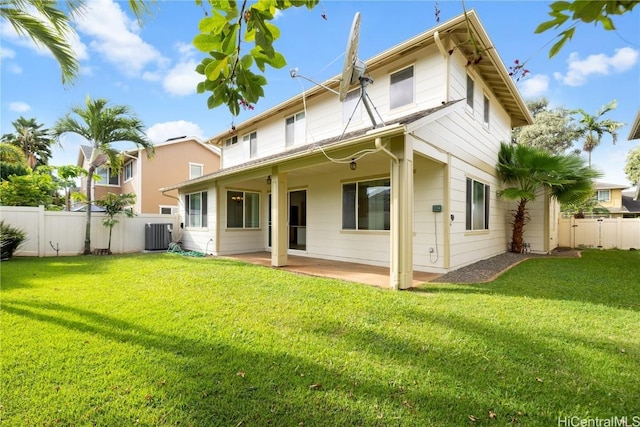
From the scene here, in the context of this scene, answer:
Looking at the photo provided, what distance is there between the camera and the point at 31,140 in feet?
83.8

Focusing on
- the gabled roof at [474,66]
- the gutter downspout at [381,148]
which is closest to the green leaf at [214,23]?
the gutter downspout at [381,148]

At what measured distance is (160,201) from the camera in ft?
61.7

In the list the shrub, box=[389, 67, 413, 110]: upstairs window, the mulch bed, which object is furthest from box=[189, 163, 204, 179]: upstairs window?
the mulch bed

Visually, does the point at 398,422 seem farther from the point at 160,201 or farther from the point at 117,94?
the point at 160,201

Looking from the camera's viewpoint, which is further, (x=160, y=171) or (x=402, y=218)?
(x=160, y=171)

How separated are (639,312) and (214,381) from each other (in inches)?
222

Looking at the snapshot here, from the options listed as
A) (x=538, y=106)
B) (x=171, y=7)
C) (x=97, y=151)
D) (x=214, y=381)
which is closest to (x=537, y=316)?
(x=214, y=381)

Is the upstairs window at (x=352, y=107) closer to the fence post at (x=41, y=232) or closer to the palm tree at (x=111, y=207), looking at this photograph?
the palm tree at (x=111, y=207)

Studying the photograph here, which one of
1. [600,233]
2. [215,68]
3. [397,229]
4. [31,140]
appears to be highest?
[31,140]

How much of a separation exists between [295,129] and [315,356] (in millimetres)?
8932

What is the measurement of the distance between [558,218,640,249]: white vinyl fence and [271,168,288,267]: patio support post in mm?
13511

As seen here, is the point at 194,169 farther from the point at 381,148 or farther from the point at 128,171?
the point at 381,148

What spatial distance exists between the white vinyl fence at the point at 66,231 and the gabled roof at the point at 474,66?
5.94 m

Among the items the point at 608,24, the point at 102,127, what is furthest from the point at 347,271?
the point at 102,127
